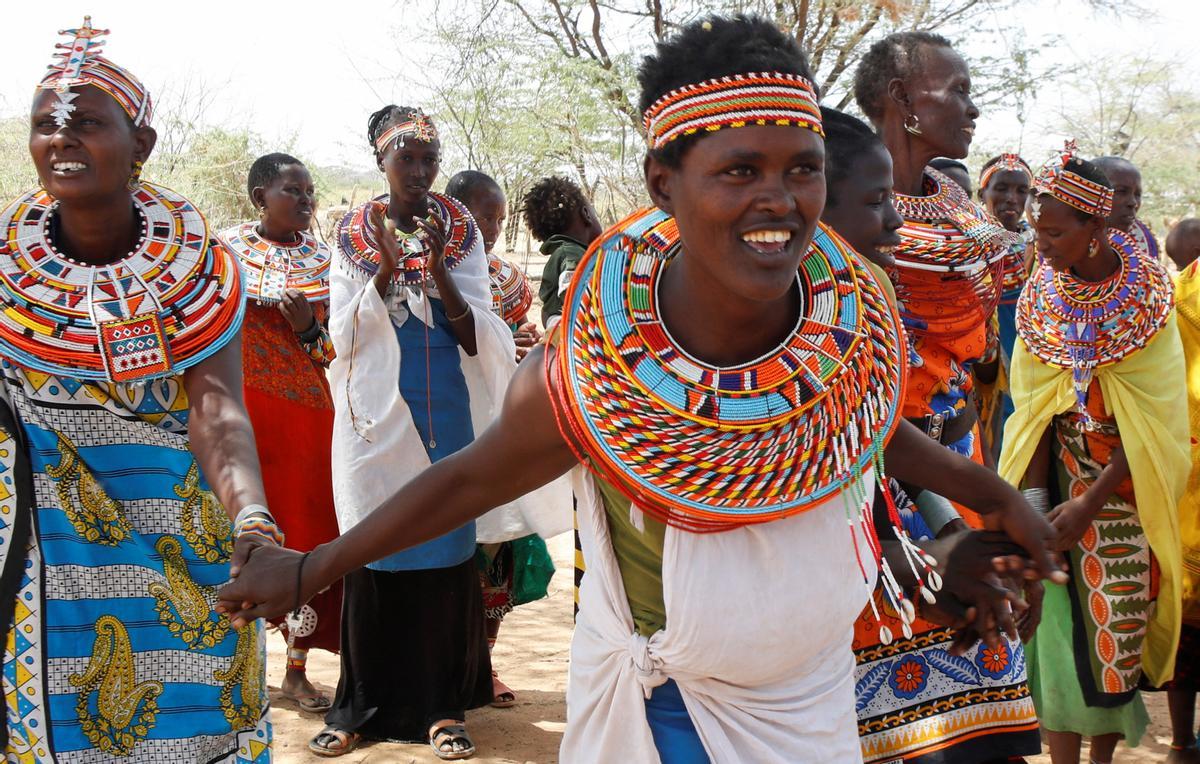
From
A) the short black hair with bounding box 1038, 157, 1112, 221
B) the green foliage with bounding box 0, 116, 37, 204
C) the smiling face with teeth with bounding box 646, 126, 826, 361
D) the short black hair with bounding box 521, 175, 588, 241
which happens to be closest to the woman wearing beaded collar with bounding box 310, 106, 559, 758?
the short black hair with bounding box 521, 175, 588, 241

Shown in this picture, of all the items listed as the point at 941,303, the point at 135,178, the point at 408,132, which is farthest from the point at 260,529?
the point at 408,132

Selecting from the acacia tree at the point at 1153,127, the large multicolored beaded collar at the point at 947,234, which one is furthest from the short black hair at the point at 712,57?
the acacia tree at the point at 1153,127

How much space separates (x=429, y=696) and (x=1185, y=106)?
1165 inches

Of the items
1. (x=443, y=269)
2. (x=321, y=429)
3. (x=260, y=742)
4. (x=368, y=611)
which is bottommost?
(x=260, y=742)

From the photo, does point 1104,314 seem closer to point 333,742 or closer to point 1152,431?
point 1152,431

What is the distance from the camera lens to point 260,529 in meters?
2.72

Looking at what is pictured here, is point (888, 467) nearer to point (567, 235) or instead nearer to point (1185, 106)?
point (567, 235)

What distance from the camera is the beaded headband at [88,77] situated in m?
2.99

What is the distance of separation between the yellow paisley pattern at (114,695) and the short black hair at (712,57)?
1.82 meters

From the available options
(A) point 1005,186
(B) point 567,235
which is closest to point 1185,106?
(A) point 1005,186

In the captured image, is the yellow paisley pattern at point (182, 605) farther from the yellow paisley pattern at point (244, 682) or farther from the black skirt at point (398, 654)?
the black skirt at point (398, 654)

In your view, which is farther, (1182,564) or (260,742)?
(1182,564)

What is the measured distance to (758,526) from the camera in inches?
86.3

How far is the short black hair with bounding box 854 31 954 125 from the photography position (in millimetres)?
3910
